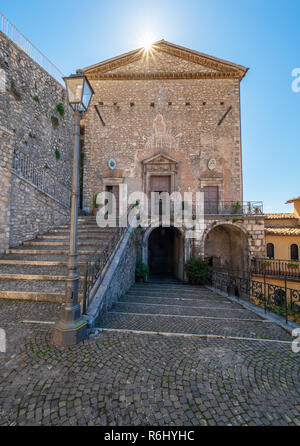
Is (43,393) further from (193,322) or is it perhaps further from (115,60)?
(115,60)

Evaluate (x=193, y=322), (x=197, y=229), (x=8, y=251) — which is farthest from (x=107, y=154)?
(x=193, y=322)

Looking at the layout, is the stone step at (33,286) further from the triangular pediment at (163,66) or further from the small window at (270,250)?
the triangular pediment at (163,66)

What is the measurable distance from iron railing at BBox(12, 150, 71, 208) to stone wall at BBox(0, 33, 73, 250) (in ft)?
1.01

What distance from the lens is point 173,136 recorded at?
13.8m

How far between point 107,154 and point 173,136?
521cm

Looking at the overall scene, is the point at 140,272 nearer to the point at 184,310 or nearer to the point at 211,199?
the point at 184,310

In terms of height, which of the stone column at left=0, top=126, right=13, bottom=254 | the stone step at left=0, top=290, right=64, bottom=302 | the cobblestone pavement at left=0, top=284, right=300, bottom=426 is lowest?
the cobblestone pavement at left=0, top=284, right=300, bottom=426

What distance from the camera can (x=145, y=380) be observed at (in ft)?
6.91

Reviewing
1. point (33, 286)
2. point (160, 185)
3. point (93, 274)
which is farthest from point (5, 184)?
point (160, 185)

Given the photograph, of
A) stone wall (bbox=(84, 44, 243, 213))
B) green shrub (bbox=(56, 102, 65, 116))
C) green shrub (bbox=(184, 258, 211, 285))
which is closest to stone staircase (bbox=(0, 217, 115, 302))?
green shrub (bbox=(184, 258, 211, 285))

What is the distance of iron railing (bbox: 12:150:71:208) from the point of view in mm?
7986

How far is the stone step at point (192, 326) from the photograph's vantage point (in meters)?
3.30

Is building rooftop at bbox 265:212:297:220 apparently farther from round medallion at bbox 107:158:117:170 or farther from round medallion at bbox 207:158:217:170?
round medallion at bbox 107:158:117:170

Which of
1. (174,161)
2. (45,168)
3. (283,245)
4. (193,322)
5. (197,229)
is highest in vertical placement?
(174,161)
